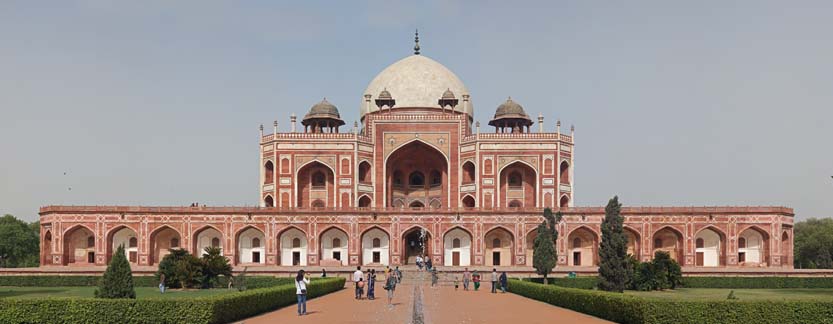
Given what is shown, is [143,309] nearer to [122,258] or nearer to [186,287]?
[122,258]

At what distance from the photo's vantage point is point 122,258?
18.6 metres

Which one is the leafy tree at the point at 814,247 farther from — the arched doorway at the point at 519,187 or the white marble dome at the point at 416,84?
the white marble dome at the point at 416,84

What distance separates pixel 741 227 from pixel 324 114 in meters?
24.2

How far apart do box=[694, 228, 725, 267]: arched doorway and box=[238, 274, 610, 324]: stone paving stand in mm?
21938

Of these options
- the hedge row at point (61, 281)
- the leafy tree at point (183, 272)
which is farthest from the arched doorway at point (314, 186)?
the leafy tree at point (183, 272)

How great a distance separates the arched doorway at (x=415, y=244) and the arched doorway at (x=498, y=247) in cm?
306

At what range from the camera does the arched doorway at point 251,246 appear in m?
44.6

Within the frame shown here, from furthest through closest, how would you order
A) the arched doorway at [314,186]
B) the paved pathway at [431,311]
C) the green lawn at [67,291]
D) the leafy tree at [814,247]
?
the arched doorway at [314,186], the leafy tree at [814,247], the green lawn at [67,291], the paved pathway at [431,311]

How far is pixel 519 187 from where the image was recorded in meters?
49.9

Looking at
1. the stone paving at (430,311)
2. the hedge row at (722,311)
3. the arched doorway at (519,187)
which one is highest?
the arched doorway at (519,187)

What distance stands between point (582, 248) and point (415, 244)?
883 cm

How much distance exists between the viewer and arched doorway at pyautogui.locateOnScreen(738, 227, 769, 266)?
143 ft

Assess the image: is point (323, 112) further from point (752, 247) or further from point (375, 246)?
point (752, 247)

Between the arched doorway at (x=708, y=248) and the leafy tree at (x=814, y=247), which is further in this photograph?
the leafy tree at (x=814, y=247)
